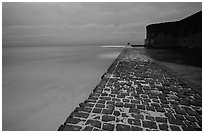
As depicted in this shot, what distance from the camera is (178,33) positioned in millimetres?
24438

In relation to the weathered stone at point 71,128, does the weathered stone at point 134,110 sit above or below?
above

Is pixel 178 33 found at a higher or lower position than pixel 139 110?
higher

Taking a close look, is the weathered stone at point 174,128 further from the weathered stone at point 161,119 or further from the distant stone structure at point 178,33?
the distant stone structure at point 178,33

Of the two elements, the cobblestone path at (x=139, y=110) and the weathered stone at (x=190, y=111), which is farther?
the weathered stone at (x=190, y=111)

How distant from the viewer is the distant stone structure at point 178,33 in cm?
1777

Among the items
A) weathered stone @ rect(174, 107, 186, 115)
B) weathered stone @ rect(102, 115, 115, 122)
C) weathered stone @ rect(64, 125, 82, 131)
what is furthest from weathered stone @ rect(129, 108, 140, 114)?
weathered stone @ rect(64, 125, 82, 131)

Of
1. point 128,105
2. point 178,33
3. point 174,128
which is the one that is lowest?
point 174,128

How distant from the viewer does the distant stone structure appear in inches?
699

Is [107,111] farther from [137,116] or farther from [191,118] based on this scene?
[191,118]

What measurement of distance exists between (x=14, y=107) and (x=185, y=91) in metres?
6.51

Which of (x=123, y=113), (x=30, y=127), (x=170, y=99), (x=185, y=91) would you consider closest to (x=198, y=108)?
(x=170, y=99)

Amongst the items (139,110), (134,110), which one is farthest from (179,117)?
(134,110)

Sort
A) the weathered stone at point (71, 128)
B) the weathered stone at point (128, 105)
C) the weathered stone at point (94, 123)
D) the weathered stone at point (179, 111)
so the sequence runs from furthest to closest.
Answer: the weathered stone at point (128, 105), the weathered stone at point (179, 111), the weathered stone at point (94, 123), the weathered stone at point (71, 128)

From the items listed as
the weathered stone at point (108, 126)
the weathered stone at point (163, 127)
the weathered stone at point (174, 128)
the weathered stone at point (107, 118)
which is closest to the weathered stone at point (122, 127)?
the weathered stone at point (108, 126)
